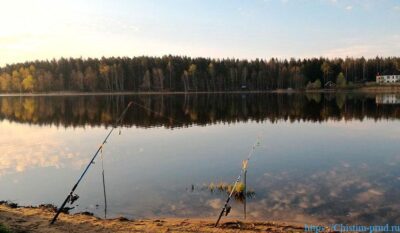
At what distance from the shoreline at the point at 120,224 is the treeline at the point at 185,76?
165773 mm

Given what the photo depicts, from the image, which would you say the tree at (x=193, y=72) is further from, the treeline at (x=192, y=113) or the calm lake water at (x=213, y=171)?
the calm lake water at (x=213, y=171)

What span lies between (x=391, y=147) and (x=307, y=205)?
15525 mm

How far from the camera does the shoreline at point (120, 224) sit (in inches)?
481

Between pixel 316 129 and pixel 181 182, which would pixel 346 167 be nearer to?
pixel 181 182

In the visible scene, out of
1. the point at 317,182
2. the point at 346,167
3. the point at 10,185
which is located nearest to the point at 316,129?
the point at 346,167

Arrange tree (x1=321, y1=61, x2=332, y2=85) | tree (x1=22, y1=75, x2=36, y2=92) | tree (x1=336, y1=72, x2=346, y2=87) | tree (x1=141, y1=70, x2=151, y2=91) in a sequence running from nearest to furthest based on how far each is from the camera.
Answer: tree (x1=336, y1=72, x2=346, y2=87)
tree (x1=141, y1=70, x2=151, y2=91)
tree (x1=321, y1=61, x2=332, y2=85)
tree (x1=22, y1=75, x2=36, y2=92)

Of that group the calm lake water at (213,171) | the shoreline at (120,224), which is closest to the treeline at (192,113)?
the calm lake water at (213,171)

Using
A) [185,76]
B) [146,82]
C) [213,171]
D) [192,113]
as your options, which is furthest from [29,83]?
[213,171]

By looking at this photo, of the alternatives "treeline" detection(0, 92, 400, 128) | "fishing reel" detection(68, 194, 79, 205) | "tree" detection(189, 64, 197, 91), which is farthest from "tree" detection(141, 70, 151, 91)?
"fishing reel" detection(68, 194, 79, 205)

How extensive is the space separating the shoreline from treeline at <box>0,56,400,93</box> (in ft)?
544

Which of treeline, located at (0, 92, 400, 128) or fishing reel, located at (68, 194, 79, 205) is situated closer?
fishing reel, located at (68, 194, 79, 205)

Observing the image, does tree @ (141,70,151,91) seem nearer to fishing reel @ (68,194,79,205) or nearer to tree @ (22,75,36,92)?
tree @ (22,75,36,92)

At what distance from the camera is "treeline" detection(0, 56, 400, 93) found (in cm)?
18000

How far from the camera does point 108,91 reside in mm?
179750
